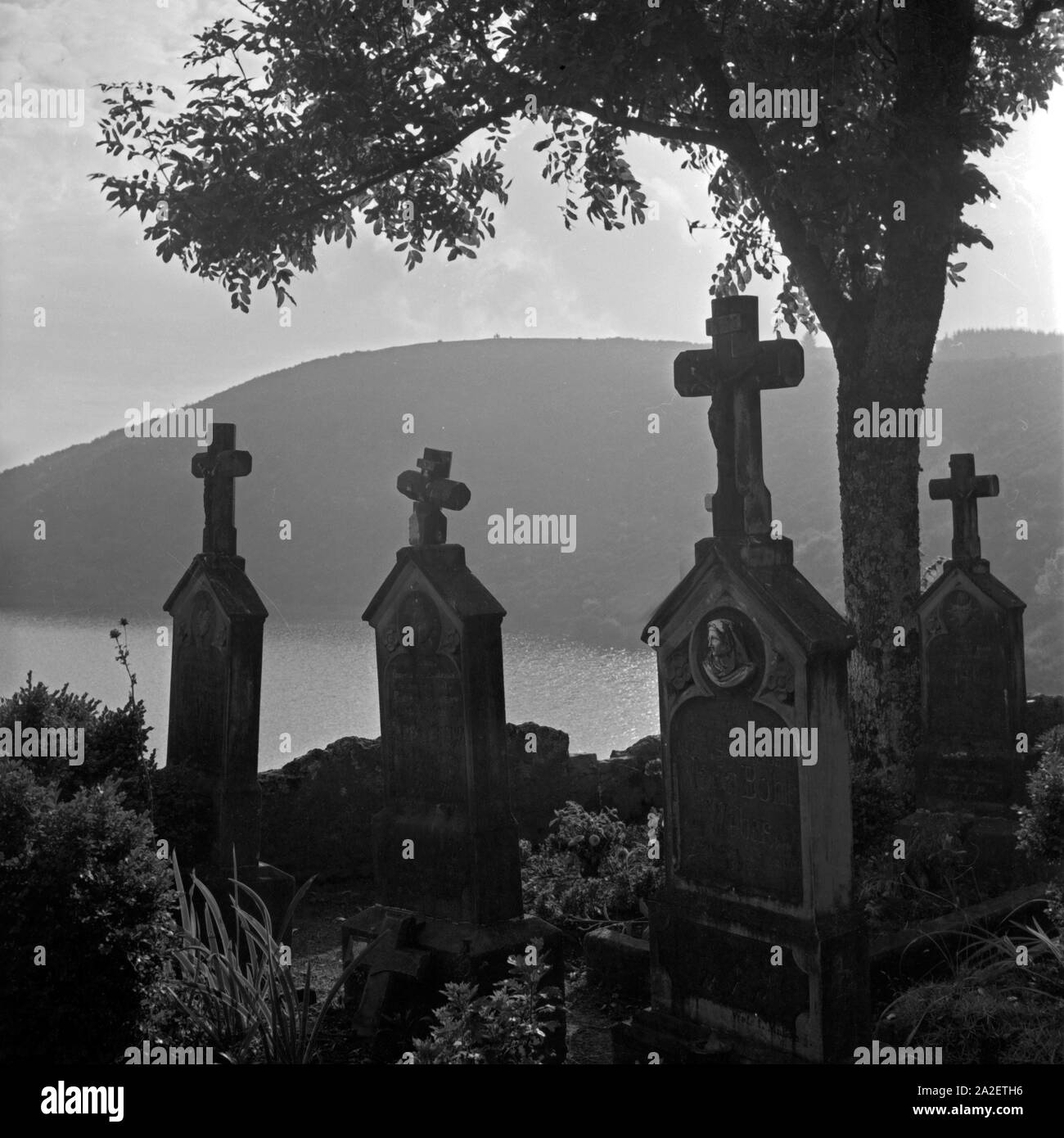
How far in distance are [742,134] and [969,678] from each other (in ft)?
19.3

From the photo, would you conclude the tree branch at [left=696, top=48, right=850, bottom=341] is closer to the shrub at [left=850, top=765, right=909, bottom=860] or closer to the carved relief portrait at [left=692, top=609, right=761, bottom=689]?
the shrub at [left=850, top=765, right=909, bottom=860]

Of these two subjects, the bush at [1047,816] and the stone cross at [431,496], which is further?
the stone cross at [431,496]

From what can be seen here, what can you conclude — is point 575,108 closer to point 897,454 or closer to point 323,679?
point 897,454

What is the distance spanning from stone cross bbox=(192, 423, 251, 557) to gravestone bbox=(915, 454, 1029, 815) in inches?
256

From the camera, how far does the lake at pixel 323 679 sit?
20.1m

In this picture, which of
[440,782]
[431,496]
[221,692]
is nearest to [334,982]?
[440,782]

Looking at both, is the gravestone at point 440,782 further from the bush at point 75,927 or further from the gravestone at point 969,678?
the gravestone at point 969,678

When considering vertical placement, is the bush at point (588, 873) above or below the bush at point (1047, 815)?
below

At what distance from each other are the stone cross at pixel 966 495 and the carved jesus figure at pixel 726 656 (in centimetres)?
677

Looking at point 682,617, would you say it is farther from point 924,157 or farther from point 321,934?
point 924,157

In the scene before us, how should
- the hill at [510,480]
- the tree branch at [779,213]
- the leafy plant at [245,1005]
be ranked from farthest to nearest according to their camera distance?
1. the hill at [510,480]
2. the tree branch at [779,213]
3. the leafy plant at [245,1005]

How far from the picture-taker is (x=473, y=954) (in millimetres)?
6539

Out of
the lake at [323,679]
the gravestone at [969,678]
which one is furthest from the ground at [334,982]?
the lake at [323,679]

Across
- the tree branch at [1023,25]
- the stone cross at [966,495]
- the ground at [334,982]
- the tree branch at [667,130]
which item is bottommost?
the ground at [334,982]
